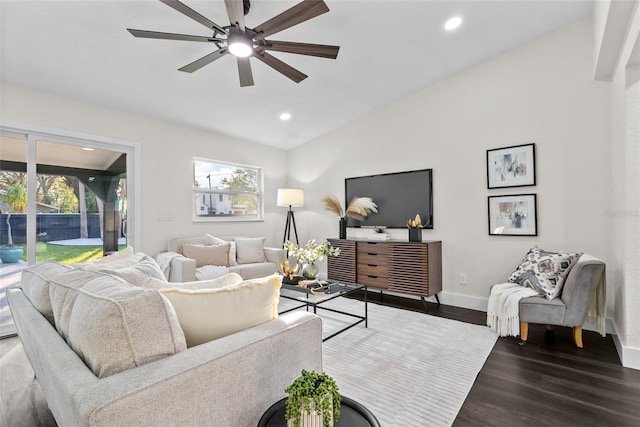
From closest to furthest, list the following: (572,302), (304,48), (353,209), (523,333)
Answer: (304,48) < (572,302) < (523,333) < (353,209)

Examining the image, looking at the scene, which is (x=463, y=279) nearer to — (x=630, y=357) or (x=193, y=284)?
(x=630, y=357)

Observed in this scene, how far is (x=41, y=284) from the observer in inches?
58.3

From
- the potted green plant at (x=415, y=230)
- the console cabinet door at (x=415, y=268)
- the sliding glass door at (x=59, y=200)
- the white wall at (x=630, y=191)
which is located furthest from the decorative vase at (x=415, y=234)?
the sliding glass door at (x=59, y=200)

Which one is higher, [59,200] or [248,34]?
[248,34]

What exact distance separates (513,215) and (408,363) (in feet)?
7.14

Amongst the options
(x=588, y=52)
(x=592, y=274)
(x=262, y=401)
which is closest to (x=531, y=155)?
(x=588, y=52)

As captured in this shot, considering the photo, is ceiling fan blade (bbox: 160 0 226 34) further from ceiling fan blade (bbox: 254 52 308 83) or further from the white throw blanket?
the white throw blanket

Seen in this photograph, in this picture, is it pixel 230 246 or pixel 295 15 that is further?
pixel 230 246

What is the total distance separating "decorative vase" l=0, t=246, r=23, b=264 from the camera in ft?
10.2

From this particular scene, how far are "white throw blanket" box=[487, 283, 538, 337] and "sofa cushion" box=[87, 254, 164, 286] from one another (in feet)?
9.28

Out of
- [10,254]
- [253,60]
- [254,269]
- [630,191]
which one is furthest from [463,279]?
[10,254]

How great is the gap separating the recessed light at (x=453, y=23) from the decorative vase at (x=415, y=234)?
2221 mm

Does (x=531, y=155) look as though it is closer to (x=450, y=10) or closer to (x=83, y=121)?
(x=450, y=10)

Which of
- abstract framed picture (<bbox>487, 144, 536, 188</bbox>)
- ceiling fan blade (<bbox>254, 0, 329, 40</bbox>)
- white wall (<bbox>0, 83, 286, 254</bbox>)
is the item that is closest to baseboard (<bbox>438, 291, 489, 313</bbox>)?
abstract framed picture (<bbox>487, 144, 536, 188</bbox>)
